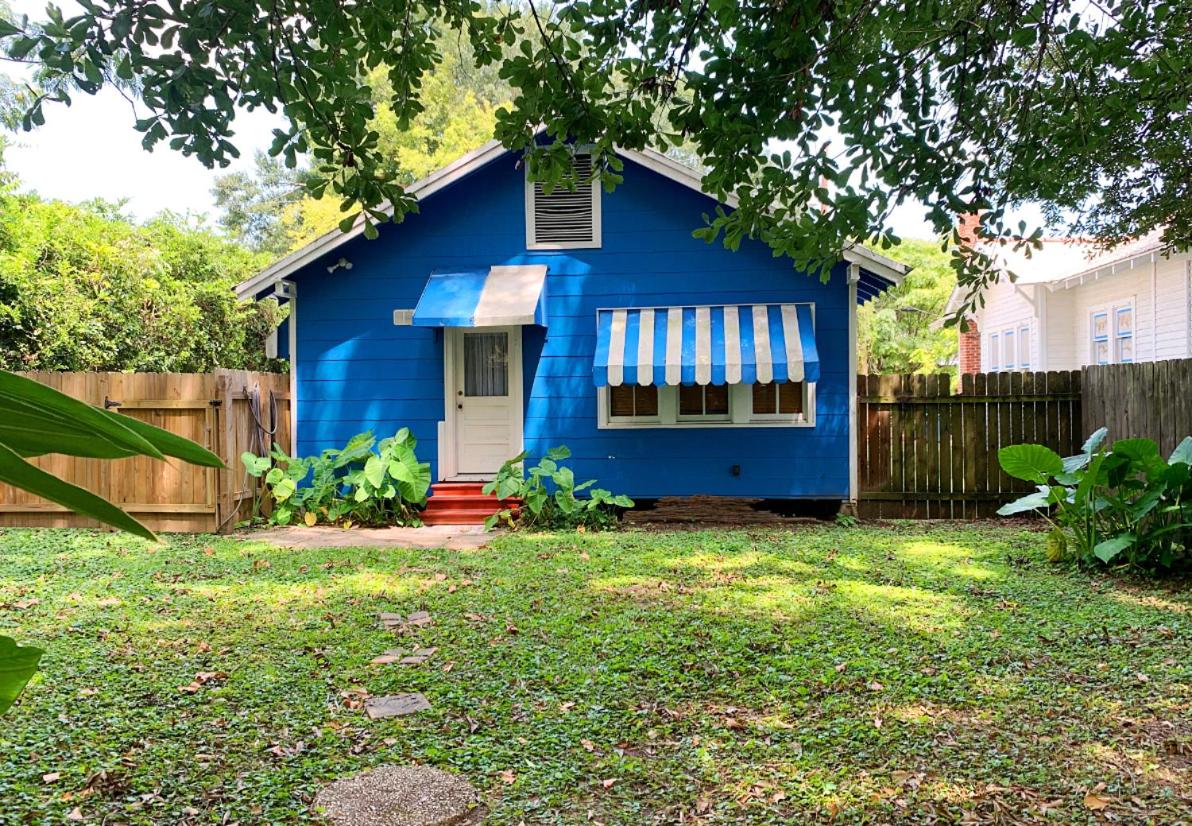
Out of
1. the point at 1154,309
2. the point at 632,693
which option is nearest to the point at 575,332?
the point at 632,693

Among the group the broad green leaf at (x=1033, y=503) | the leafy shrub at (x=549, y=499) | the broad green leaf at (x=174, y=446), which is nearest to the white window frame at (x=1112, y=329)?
the broad green leaf at (x=1033, y=503)

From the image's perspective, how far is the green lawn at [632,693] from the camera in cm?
323

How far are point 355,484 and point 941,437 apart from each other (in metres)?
6.88

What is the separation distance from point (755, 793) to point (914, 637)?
7.26 feet

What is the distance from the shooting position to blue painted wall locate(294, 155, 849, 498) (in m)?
10.1

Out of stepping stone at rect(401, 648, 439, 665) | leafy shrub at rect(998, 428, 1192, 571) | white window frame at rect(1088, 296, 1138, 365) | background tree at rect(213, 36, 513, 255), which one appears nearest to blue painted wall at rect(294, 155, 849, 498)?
leafy shrub at rect(998, 428, 1192, 571)

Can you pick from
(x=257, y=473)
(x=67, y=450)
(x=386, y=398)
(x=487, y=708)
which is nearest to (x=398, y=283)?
(x=386, y=398)

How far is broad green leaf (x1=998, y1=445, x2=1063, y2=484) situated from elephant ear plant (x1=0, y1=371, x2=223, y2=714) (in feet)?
24.4

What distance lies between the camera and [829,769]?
3416 millimetres

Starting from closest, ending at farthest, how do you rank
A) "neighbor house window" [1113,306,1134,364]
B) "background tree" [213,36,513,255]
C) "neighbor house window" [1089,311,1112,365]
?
"neighbor house window" [1113,306,1134,364]
"neighbor house window" [1089,311,1112,365]
"background tree" [213,36,513,255]

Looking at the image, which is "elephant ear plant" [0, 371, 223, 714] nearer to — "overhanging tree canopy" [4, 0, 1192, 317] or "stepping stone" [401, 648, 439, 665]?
"overhanging tree canopy" [4, 0, 1192, 317]

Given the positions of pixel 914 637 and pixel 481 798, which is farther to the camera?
pixel 914 637

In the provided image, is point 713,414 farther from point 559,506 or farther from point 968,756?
point 968,756

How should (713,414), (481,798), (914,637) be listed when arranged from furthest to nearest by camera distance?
1. (713,414)
2. (914,637)
3. (481,798)
